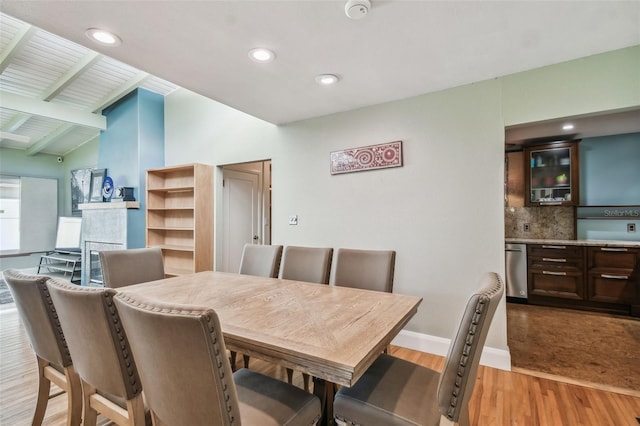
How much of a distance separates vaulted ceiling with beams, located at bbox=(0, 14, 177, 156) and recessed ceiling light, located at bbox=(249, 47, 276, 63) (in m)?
3.16

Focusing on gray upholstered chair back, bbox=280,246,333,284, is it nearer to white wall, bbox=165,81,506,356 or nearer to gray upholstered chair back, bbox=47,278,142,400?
white wall, bbox=165,81,506,356

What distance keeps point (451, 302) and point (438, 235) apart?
0.62 meters

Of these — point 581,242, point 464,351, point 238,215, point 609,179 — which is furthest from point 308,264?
point 609,179

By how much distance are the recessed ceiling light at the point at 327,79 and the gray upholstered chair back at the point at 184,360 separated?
213cm

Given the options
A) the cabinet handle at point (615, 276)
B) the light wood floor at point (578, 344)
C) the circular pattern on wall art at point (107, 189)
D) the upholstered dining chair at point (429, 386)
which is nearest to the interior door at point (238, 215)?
the circular pattern on wall art at point (107, 189)

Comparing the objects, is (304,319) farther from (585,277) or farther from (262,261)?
(585,277)

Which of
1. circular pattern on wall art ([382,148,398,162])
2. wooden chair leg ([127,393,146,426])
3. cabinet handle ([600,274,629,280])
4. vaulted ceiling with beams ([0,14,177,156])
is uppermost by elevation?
vaulted ceiling with beams ([0,14,177,156])

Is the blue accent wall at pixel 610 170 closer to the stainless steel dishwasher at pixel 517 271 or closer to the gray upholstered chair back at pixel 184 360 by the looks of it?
the stainless steel dishwasher at pixel 517 271

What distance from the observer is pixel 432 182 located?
8.88ft

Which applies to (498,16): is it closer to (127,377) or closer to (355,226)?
(355,226)

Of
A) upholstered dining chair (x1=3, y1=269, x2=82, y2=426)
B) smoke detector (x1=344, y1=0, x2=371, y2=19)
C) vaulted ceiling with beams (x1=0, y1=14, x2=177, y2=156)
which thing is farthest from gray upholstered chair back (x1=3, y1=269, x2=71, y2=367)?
vaulted ceiling with beams (x1=0, y1=14, x2=177, y2=156)

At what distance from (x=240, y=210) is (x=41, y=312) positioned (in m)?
3.24

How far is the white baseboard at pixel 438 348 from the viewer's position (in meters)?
2.36

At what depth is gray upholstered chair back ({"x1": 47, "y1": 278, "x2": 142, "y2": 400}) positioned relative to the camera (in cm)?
106
